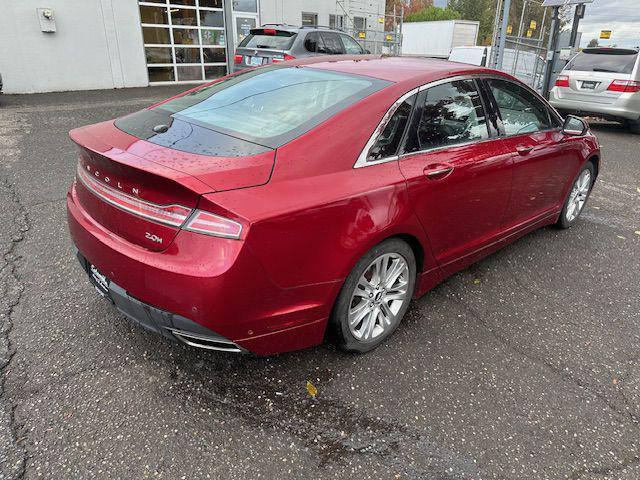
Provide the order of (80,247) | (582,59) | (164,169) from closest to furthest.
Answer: (164,169)
(80,247)
(582,59)

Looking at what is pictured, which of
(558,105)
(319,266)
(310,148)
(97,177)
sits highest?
(310,148)

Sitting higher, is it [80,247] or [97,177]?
[97,177]

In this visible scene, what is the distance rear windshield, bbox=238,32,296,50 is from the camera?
10258mm

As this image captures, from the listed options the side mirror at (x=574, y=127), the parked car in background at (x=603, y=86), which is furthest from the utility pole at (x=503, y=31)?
the side mirror at (x=574, y=127)

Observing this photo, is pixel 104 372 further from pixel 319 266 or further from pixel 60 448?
pixel 319 266

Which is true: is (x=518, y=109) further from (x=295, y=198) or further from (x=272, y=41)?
(x=272, y=41)

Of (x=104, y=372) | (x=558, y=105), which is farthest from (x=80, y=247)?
(x=558, y=105)

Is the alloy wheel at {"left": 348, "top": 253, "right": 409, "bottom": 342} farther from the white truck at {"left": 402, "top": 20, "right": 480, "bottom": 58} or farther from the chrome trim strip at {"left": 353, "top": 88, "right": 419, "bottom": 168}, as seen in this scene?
the white truck at {"left": 402, "top": 20, "right": 480, "bottom": 58}

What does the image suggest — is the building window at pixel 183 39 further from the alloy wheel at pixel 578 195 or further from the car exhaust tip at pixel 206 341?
the car exhaust tip at pixel 206 341

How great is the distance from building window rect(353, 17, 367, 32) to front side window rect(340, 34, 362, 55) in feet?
26.2

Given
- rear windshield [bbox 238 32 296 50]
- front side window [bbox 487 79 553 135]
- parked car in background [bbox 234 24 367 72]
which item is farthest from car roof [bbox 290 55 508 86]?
rear windshield [bbox 238 32 296 50]

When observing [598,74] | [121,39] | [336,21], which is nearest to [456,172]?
[598,74]

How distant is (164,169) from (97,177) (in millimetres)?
589

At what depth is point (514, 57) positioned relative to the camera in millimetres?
15594
